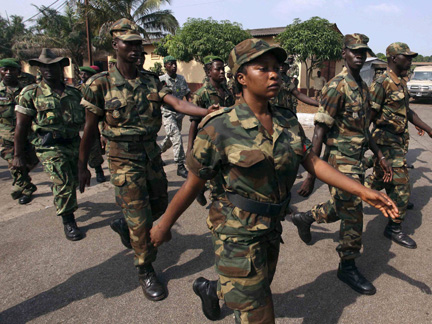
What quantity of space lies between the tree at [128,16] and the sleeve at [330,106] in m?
17.9

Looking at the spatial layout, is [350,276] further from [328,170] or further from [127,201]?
[127,201]

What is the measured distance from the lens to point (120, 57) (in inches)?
117

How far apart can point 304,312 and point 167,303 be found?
1.07m

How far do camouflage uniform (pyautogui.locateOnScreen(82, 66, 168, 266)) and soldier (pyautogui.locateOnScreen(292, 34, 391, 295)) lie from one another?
1479mm

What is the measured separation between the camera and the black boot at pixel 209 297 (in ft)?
7.86

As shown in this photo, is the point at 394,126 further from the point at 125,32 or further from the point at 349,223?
the point at 125,32

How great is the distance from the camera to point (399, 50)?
3.88 m

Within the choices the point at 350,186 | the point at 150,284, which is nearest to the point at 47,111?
the point at 150,284

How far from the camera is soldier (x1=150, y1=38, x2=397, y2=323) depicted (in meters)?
1.79

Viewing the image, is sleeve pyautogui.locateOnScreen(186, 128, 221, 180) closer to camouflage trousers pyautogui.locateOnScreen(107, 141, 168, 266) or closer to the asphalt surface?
camouflage trousers pyautogui.locateOnScreen(107, 141, 168, 266)

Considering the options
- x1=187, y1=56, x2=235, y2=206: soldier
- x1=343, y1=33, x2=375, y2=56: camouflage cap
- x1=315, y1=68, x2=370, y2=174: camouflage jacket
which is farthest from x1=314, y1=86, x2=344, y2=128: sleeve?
x1=187, y1=56, x2=235, y2=206: soldier

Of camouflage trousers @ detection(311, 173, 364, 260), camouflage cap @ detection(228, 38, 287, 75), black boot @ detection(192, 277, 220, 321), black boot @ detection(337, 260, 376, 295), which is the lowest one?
black boot @ detection(337, 260, 376, 295)

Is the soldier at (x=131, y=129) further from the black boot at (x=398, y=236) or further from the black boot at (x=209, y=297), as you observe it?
the black boot at (x=398, y=236)

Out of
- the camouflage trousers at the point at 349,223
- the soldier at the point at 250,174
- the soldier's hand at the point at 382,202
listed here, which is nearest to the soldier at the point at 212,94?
the camouflage trousers at the point at 349,223
